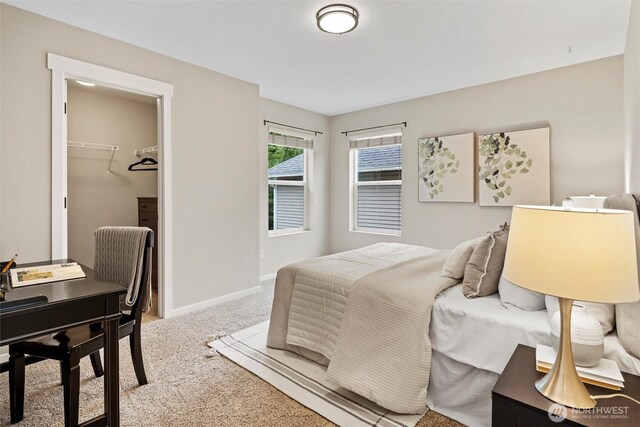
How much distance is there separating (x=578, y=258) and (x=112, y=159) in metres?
4.75

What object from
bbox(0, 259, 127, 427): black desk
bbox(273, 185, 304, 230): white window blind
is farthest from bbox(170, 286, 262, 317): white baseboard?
bbox(0, 259, 127, 427): black desk

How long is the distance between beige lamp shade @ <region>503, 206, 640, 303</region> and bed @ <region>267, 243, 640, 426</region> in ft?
1.92

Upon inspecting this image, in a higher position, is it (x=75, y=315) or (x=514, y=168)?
(x=514, y=168)

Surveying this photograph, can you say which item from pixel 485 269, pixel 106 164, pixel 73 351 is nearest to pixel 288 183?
pixel 106 164

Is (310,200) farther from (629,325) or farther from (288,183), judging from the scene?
(629,325)

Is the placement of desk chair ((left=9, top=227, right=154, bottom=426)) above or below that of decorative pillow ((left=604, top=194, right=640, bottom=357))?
below

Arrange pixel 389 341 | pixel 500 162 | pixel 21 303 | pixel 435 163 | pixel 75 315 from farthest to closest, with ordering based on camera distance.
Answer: pixel 435 163, pixel 500 162, pixel 389 341, pixel 75 315, pixel 21 303

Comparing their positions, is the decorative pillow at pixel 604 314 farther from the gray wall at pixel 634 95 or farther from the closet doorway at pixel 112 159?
the closet doorway at pixel 112 159

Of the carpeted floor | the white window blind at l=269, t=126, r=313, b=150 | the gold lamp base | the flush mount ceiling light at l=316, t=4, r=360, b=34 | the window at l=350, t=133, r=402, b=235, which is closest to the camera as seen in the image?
the gold lamp base

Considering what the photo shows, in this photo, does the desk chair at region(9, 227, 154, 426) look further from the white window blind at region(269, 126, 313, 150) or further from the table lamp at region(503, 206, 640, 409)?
the white window blind at region(269, 126, 313, 150)

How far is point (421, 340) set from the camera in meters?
1.70

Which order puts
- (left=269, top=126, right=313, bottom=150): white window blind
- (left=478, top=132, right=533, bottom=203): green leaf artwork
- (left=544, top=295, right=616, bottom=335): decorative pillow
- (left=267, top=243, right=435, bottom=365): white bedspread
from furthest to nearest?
(left=269, top=126, right=313, bottom=150): white window blind → (left=478, top=132, right=533, bottom=203): green leaf artwork → (left=267, top=243, right=435, bottom=365): white bedspread → (left=544, top=295, right=616, bottom=335): decorative pillow

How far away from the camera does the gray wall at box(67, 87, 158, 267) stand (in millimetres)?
3871

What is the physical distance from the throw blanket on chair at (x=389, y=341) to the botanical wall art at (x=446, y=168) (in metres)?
2.21
